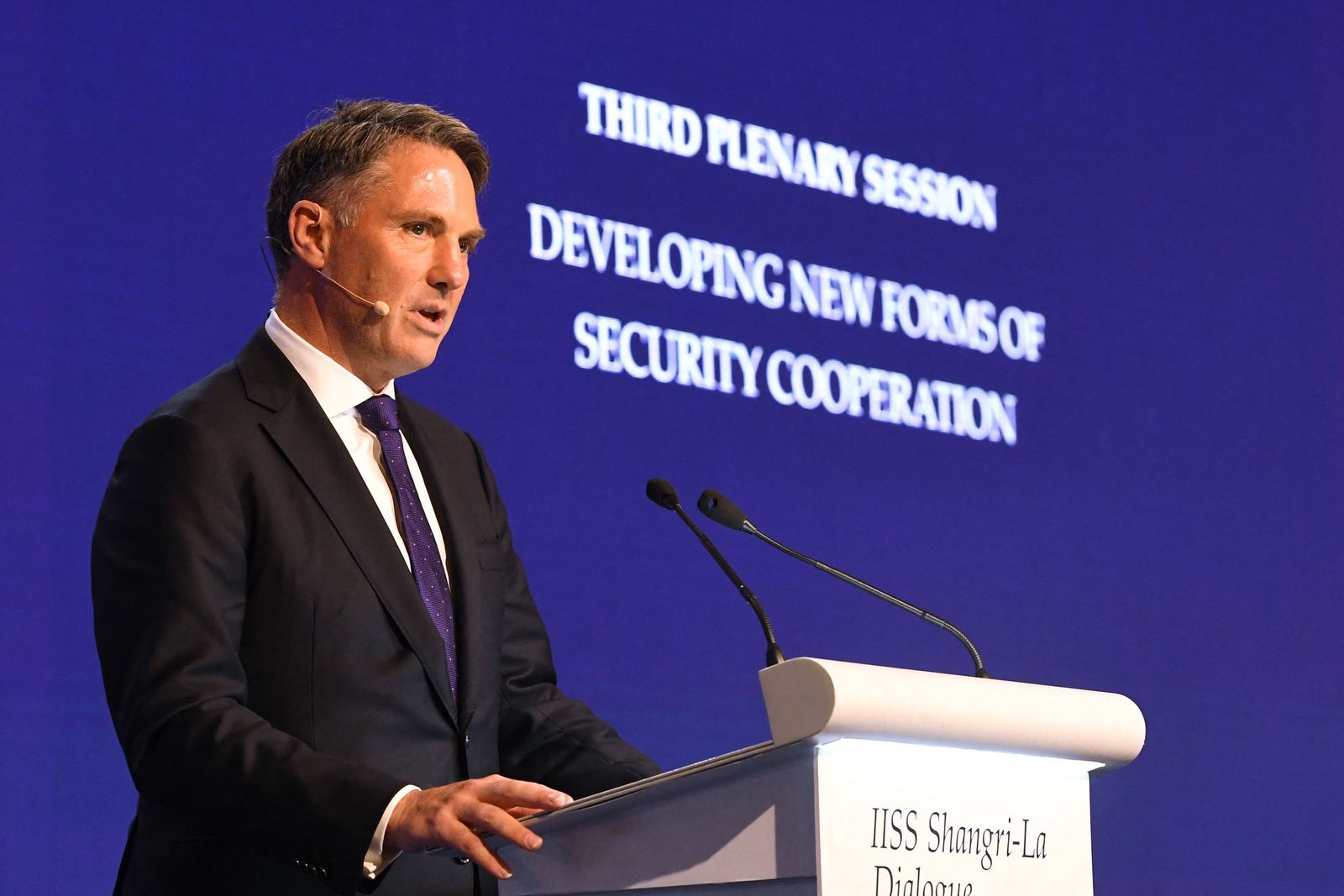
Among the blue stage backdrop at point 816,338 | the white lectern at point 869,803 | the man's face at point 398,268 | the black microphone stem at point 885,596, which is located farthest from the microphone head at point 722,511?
the blue stage backdrop at point 816,338

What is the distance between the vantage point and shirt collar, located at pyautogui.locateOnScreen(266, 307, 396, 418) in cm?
226

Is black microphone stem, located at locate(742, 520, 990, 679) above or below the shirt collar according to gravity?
Result: below

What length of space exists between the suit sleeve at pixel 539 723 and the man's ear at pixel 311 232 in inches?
15.4

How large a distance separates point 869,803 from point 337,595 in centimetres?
76

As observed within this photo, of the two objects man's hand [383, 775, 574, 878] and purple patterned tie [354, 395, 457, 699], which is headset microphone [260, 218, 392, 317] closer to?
purple patterned tie [354, 395, 457, 699]

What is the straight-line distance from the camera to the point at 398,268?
2316 mm

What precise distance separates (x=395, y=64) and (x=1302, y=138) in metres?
2.94

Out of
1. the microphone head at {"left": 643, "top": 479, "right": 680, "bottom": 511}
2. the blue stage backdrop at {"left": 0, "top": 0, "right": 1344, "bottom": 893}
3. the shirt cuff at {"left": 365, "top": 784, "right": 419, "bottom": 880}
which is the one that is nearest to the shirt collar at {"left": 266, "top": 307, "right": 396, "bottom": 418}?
the microphone head at {"left": 643, "top": 479, "right": 680, "bottom": 511}

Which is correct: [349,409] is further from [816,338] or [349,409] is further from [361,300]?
[816,338]

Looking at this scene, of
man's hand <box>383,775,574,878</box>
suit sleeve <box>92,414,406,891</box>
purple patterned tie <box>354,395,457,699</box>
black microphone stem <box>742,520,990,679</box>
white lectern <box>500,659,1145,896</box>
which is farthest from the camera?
purple patterned tie <box>354,395,457,699</box>

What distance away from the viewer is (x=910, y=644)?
4.05m

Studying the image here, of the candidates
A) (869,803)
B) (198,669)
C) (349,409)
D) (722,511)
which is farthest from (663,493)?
(869,803)

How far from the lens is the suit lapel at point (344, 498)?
6.76ft

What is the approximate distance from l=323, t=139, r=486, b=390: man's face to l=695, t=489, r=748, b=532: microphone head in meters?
0.43
